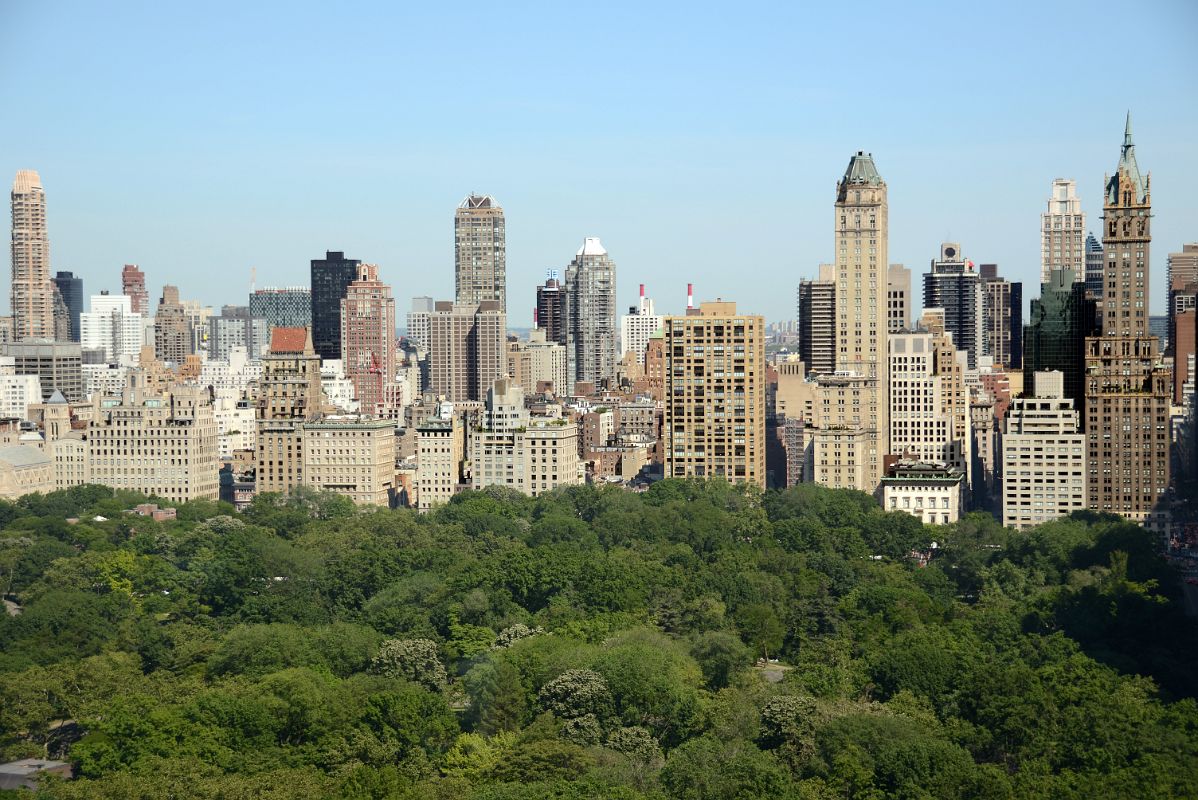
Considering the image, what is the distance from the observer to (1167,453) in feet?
380

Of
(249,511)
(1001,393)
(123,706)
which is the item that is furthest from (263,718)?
(1001,393)

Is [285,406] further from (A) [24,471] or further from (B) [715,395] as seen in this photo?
(B) [715,395]

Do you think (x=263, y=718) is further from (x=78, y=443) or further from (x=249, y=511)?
(x=78, y=443)

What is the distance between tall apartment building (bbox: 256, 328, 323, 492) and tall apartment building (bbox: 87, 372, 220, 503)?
4720mm

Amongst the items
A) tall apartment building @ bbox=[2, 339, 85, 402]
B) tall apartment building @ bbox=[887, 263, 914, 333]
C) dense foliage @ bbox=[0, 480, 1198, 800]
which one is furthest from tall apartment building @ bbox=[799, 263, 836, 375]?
tall apartment building @ bbox=[2, 339, 85, 402]

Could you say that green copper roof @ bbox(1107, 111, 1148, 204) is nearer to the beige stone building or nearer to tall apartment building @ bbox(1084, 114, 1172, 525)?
tall apartment building @ bbox(1084, 114, 1172, 525)

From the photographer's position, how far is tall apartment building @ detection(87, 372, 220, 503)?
5369 inches

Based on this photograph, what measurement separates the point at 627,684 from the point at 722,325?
7034cm

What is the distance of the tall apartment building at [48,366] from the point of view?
193375mm

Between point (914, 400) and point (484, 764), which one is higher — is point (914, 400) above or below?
above

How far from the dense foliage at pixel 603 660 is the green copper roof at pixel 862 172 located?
36246mm

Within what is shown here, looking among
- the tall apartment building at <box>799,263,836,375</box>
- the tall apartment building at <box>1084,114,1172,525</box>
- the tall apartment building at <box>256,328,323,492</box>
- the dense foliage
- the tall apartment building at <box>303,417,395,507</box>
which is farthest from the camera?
the tall apartment building at <box>799,263,836,375</box>

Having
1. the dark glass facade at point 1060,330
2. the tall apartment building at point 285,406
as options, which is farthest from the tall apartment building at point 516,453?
the dark glass facade at point 1060,330

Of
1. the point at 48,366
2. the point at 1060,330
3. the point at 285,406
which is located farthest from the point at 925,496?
the point at 48,366
